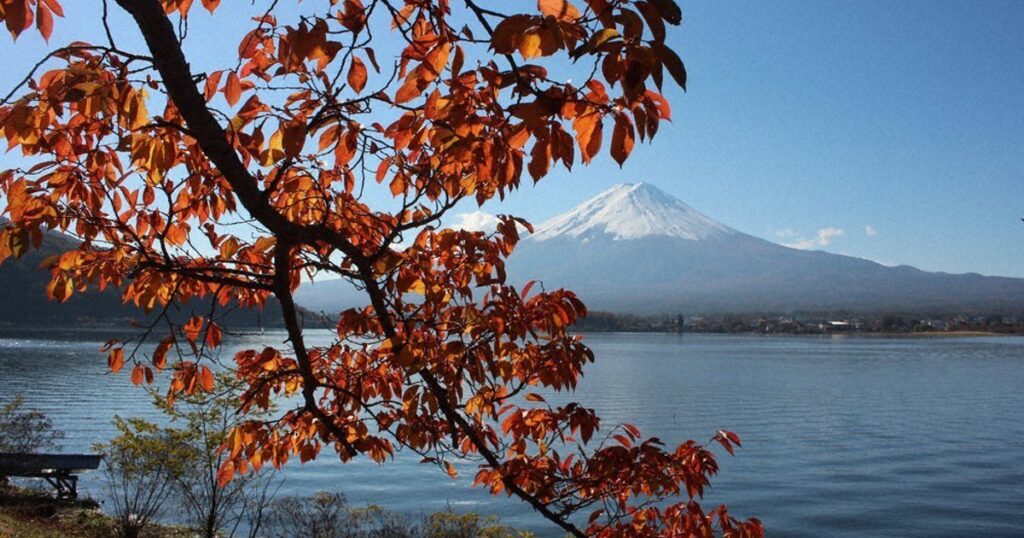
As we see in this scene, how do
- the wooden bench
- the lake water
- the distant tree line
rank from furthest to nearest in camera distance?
1. the distant tree line
2. the lake water
3. the wooden bench

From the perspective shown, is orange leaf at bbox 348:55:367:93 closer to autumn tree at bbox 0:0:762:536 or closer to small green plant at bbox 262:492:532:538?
autumn tree at bbox 0:0:762:536

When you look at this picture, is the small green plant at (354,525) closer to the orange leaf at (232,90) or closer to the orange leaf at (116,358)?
the orange leaf at (116,358)

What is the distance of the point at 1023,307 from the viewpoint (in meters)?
172

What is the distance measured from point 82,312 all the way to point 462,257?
91.7m

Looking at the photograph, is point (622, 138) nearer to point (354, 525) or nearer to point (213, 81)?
point (213, 81)

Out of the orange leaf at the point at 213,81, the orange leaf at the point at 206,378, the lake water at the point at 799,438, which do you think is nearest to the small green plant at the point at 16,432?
the lake water at the point at 799,438

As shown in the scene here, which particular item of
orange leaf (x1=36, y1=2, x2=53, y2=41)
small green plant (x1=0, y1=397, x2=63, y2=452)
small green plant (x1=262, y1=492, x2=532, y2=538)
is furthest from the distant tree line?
orange leaf (x1=36, y1=2, x2=53, y2=41)

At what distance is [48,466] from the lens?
1098 centimetres

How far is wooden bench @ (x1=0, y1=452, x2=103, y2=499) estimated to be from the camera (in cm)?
1072

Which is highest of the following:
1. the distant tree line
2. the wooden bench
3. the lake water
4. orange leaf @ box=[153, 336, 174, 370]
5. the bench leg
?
orange leaf @ box=[153, 336, 174, 370]

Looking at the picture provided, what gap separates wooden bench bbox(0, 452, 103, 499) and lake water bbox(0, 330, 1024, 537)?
180cm

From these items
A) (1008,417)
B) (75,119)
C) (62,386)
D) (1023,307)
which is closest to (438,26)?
(75,119)

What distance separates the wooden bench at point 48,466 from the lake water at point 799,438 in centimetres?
180

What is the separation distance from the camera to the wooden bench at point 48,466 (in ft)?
35.2
